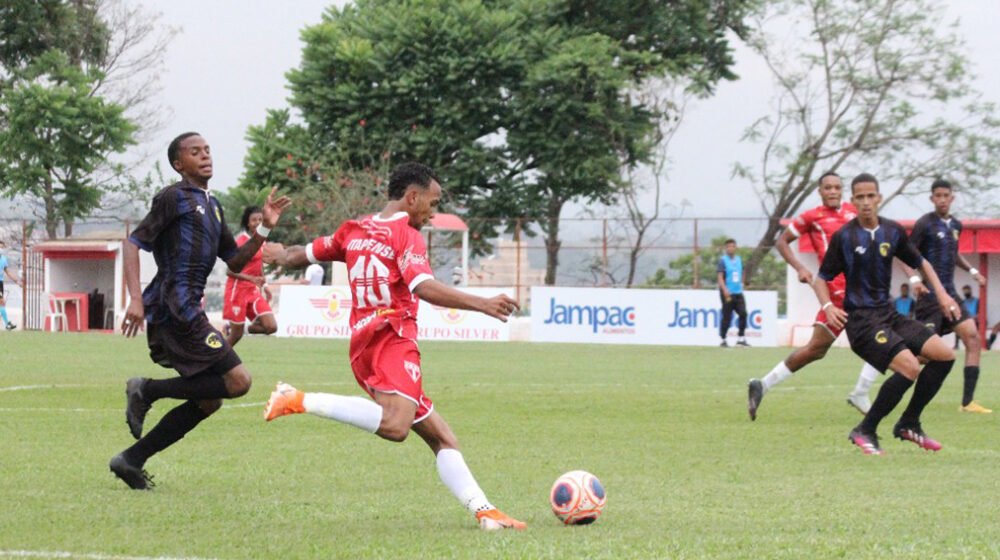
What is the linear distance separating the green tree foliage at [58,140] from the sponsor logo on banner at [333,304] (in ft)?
48.7

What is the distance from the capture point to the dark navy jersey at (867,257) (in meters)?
9.86

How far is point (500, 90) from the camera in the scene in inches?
1767

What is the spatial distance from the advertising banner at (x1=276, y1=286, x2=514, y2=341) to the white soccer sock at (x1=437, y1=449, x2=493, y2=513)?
929 inches

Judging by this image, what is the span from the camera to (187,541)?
5867mm

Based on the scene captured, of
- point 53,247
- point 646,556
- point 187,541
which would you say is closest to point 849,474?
point 646,556

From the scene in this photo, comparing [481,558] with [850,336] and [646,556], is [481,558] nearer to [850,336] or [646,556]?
[646,556]

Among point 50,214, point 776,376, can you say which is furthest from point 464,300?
point 50,214

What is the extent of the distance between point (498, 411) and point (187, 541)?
7298mm

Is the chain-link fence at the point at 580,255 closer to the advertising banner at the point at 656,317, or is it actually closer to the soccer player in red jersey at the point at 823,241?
the advertising banner at the point at 656,317

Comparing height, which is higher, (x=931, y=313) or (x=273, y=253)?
(x=273, y=253)

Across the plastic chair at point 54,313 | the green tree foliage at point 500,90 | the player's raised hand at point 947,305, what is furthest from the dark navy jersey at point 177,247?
the green tree foliage at point 500,90

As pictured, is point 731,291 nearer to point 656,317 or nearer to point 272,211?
point 656,317

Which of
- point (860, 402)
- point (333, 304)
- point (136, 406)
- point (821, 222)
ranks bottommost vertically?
point (860, 402)

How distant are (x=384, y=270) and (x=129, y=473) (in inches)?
82.4
